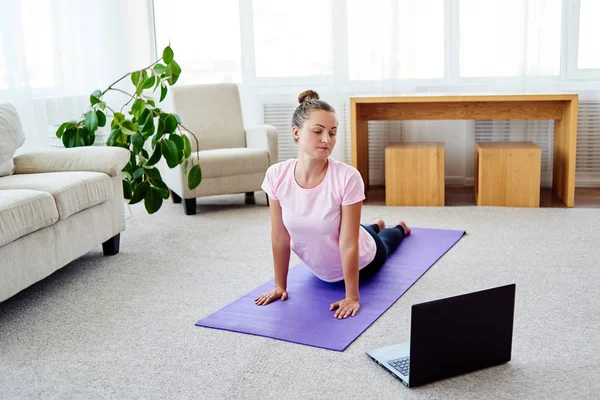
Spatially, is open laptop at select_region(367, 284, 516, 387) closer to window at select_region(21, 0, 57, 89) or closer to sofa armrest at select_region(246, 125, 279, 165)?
sofa armrest at select_region(246, 125, 279, 165)

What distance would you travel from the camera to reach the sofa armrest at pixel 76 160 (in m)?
3.34

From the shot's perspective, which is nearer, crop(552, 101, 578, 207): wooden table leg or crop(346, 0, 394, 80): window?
crop(552, 101, 578, 207): wooden table leg

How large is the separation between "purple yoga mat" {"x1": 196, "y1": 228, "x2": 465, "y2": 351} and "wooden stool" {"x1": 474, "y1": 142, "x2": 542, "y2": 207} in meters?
1.23

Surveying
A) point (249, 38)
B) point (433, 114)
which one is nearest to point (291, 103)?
point (249, 38)

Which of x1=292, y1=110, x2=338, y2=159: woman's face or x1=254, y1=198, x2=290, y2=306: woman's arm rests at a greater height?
x1=292, y1=110, x2=338, y2=159: woman's face

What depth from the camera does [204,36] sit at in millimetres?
5395

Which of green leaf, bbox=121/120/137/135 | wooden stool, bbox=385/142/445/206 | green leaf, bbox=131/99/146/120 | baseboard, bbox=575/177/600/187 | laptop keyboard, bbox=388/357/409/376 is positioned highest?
green leaf, bbox=131/99/146/120

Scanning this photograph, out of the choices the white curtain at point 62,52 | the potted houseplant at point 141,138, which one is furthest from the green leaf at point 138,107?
the white curtain at point 62,52

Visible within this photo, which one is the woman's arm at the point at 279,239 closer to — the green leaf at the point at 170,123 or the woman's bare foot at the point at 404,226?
the woman's bare foot at the point at 404,226

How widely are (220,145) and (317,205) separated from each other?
7.79ft

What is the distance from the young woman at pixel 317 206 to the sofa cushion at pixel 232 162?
1.79 meters

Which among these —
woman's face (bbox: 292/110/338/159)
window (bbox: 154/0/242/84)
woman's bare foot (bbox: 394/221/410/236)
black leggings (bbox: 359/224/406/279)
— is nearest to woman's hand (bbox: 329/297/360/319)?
black leggings (bbox: 359/224/406/279)

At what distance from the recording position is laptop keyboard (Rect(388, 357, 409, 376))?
2000 millimetres

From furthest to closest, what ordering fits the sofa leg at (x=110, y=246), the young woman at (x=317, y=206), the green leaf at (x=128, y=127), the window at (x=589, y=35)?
the window at (x=589, y=35) < the green leaf at (x=128, y=127) < the sofa leg at (x=110, y=246) < the young woman at (x=317, y=206)
